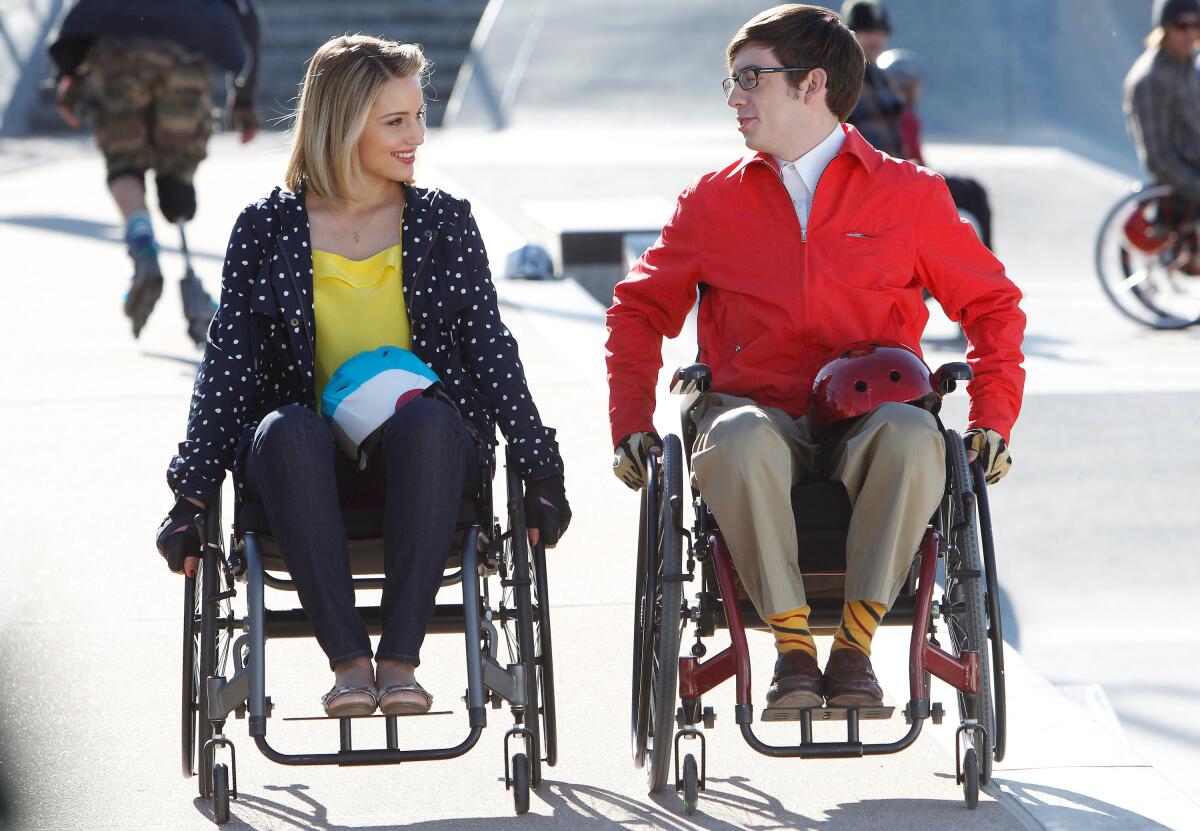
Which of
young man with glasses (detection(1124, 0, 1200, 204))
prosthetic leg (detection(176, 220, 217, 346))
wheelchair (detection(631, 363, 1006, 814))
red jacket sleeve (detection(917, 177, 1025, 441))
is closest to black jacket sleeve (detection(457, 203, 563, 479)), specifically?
wheelchair (detection(631, 363, 1006, 814))

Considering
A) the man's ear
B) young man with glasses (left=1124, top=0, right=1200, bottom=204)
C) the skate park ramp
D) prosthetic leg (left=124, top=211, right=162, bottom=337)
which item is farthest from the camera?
the skate park ramp

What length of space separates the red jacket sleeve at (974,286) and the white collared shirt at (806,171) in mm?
216

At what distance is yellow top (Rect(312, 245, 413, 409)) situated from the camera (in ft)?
11.3

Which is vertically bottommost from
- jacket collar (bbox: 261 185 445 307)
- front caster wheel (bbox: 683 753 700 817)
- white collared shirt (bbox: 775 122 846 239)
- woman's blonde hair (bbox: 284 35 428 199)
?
front caster wheel (bbox: 683 753 700 817)

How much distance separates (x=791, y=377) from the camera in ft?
11.5

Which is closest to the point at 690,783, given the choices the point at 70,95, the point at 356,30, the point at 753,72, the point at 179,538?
the point at 179,538

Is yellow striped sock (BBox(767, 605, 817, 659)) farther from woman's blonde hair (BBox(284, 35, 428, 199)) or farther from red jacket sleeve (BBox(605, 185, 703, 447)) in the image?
woman's blonde hair (BBox(284, 35, 428, 199))

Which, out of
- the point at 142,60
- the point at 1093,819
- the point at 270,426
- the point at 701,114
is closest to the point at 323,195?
the point at 270,426

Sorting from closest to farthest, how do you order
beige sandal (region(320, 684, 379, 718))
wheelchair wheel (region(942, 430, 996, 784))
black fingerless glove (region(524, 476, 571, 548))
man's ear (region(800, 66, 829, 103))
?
beige sandal (region(320, 684, 379, 718)) → wheelchair wheel (region(942, 430, 996, 784)) → black fingerless glove (region(524, 476, 571, 548)) → man's ear (region(800, 66, 829, 103))

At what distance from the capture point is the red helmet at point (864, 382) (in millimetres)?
3275

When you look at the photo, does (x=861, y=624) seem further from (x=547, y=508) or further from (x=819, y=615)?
(x=547, y=508)

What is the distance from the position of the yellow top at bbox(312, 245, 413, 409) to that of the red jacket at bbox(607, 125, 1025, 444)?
452mm

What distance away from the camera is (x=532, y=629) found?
3.20m

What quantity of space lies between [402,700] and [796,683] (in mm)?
687
